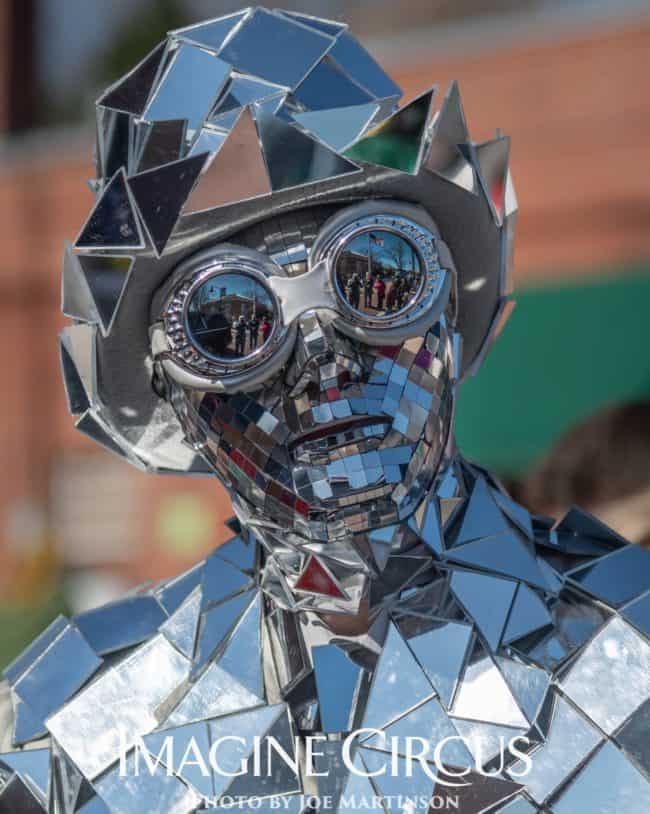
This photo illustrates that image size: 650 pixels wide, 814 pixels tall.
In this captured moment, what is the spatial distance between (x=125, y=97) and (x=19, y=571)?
20.9ft

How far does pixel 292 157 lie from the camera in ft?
4.49

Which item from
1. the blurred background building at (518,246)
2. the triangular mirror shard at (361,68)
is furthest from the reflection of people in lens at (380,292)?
the blurred background building at (518,246)

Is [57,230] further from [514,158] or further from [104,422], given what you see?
[104,422]

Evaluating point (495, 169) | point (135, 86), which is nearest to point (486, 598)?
point (495, 169)

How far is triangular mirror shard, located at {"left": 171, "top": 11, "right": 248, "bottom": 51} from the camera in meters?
1.45

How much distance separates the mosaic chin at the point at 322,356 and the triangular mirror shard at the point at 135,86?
0.68 feet

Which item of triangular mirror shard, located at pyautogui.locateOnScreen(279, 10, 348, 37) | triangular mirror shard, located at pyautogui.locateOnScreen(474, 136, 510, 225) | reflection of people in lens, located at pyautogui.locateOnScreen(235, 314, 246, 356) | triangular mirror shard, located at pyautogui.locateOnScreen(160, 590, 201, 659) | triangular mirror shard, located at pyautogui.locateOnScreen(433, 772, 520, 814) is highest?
triangular mirror shard, located at pyautogui.locateOnScreen(279, 10, 348, 37)

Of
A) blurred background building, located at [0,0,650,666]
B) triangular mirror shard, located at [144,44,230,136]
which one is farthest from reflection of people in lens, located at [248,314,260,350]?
blurred background building, located at [0,0,650,666]

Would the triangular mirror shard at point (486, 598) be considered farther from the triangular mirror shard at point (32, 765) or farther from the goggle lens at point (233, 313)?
the triangular mirror shard at point (32, 765)

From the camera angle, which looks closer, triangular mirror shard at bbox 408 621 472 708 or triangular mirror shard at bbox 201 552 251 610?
triangular mirror shard at bbox 408 621 472 708

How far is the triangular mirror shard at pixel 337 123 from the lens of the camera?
4.49ft

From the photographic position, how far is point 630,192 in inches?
257

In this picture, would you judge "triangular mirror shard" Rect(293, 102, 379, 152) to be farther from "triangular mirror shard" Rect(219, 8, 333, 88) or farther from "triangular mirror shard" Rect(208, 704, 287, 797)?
"triangular mirror shard" Rect(208, 704, 287, 797)

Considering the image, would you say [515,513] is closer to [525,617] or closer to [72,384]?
[525,617]
